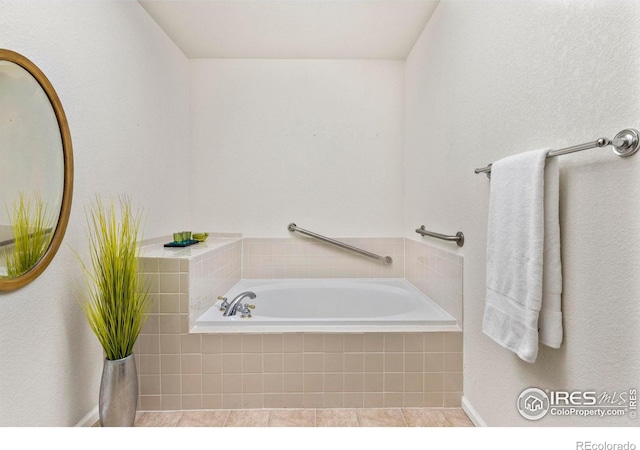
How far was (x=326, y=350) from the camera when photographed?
1.71 metres

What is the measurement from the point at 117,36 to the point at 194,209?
133 cm

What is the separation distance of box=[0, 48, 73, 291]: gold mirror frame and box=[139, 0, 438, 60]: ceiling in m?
1.06

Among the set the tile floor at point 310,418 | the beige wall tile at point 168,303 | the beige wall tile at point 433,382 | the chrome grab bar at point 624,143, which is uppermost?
the chrome grab bar at point 624,143

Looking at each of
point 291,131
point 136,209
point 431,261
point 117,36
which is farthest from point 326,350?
point 117,36

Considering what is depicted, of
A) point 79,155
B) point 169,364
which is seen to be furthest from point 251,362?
point 79,155

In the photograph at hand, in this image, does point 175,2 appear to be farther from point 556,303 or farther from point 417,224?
point 556,303

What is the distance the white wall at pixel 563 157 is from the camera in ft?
2.67

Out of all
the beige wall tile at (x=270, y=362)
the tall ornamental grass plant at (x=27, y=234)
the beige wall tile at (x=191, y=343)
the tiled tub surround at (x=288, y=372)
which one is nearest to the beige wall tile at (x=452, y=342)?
the tiled tub surround at (x=288, y=372)

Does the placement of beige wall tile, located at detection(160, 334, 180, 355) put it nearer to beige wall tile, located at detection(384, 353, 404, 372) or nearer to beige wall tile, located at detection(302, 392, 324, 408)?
beige wall tile, located at detection(302, 392, 324, 408)

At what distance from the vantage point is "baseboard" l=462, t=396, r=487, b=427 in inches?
59.8

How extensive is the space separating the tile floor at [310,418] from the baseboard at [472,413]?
26mm

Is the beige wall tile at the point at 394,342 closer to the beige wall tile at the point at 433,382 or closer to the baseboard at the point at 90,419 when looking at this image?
the beige wall tile at the point at 433,382

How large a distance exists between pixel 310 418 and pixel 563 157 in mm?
1554

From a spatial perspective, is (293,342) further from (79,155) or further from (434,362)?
(79,155)
